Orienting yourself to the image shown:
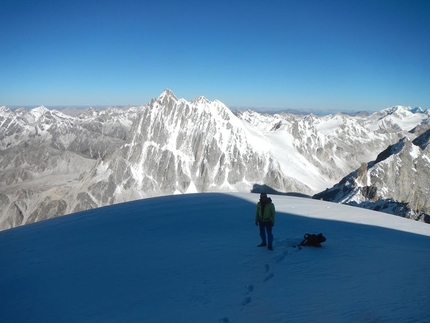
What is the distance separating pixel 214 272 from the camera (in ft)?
28.3

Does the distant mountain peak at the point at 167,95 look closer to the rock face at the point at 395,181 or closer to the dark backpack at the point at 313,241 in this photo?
the rock face at the point at 395,181

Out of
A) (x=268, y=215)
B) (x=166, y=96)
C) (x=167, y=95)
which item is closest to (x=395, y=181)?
(x=268, y=215)

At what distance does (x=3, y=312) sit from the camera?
7.62m

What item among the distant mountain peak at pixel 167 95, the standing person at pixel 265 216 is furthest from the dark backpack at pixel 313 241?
the distant mountain peak at pixel 167 95

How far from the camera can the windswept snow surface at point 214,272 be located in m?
6.53

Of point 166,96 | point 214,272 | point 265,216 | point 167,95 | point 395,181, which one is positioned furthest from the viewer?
point 167,95

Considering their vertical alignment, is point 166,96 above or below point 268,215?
above

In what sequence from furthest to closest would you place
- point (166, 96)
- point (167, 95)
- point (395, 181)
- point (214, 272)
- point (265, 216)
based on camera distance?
point (167, 95), point (166, 96), point (395, 181), point (265, 216), point (214, 272)

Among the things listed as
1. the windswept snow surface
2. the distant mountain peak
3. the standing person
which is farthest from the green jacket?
the distant mountain peak

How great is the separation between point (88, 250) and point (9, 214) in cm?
18016

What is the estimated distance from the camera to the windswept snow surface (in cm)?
653

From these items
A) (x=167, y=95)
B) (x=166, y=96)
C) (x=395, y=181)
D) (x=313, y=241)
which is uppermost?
(x=167, y=95)

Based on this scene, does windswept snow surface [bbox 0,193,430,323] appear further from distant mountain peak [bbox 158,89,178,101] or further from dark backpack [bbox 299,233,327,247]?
distant mountain peak [bbox 158,89,178,101]

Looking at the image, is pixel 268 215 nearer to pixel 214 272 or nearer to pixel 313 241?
pixel 313 241
